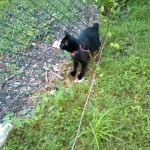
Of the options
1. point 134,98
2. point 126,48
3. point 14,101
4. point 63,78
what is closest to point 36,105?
point 14,101

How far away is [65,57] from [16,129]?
1271 millimetres

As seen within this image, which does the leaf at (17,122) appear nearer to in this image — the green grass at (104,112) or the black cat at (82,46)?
the green grass at (104,112)

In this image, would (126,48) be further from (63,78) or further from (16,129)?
(16,129)

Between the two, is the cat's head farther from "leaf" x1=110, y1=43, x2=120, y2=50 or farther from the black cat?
"leaf" x1=110, y1=43, x2=120, y2=50

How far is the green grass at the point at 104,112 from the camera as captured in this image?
8.89 ft

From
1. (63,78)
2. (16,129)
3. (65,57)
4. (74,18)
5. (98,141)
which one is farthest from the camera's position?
(74,18)

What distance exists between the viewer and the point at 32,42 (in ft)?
13.7

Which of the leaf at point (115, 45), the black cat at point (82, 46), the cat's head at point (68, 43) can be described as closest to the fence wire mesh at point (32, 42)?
the black cat at point (82, 46)

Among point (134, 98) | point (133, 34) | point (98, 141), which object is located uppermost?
point (133, 34)

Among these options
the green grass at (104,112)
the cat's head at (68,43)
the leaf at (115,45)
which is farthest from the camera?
the leaf at (115,45)

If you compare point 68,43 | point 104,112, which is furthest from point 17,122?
point 68,43

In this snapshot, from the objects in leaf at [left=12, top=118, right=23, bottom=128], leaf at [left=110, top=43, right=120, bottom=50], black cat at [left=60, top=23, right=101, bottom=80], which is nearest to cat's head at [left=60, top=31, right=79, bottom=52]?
black cat at [left=60, top=23, right=101, bottom=80]

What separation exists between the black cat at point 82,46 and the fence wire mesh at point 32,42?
0.32 metres

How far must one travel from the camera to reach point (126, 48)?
3688 mm
